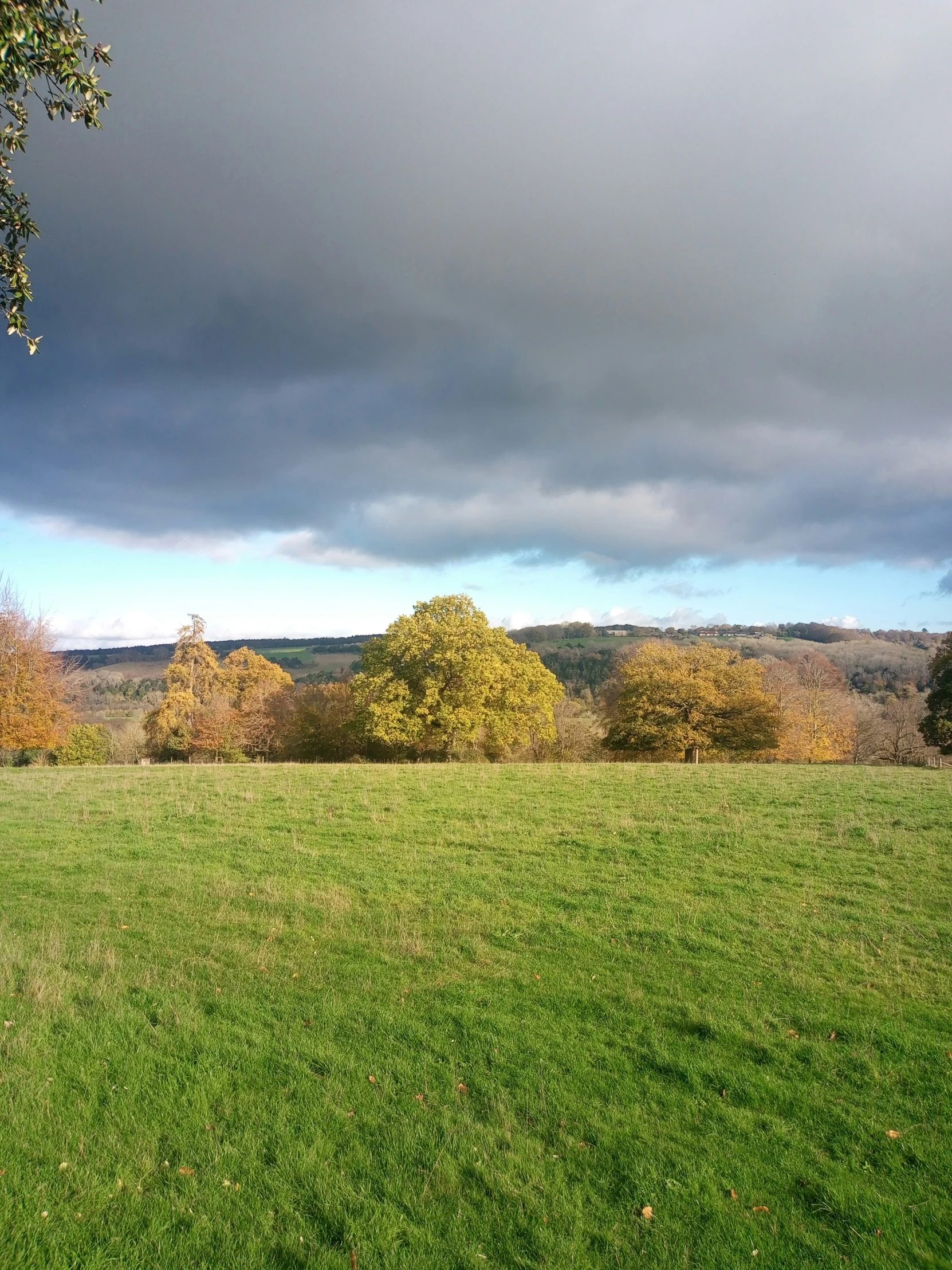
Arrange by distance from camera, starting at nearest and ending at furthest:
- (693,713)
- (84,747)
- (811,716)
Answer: (693,713) < (84,747) < (811,716)

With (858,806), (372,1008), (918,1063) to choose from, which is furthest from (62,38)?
(858,806)

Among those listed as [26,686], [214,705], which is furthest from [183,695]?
[26,686]

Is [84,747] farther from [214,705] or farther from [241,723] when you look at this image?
[241,723]

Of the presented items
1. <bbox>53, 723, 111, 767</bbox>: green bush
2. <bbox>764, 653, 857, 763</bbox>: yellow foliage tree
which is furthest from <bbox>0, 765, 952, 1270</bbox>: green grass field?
<bbox>53, 723, 111, 767</bbox>: green bush

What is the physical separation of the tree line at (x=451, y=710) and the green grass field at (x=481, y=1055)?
24.5 metres

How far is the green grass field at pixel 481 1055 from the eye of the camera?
186 inches

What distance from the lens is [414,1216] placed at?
479cm

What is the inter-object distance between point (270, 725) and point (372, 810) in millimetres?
36969

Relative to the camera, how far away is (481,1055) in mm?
6992

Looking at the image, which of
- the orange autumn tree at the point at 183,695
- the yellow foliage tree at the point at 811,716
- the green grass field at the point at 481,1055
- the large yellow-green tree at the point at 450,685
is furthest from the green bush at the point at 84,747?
the yellow foliage tree at the point at 811,716

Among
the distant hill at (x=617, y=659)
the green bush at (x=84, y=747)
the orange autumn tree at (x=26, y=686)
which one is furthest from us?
the distant hill at (x=617, y=659)

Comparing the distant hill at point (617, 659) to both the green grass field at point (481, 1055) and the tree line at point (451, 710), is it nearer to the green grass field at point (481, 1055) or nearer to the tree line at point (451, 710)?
the tree line at point (451, 710)

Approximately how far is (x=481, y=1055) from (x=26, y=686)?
40.9 metres

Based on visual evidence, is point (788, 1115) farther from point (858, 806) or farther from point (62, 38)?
point (858, 806)
